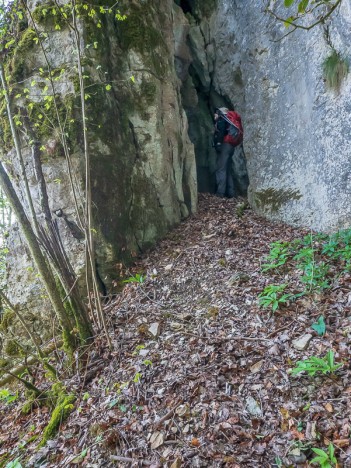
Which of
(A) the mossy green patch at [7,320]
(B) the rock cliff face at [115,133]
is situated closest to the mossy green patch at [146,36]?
(B) the rock cliff face at [115,133]

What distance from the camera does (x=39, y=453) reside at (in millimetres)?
2924

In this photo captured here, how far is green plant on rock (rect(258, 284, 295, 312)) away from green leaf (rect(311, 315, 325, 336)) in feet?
1.37

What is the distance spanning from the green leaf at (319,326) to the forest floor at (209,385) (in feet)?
0.13

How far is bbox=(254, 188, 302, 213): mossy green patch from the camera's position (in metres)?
6.18

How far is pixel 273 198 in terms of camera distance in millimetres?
6504

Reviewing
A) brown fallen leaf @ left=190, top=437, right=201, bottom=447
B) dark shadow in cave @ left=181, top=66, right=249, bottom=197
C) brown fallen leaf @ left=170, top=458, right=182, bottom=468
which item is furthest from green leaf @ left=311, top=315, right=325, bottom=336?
dark shadow in cave @ left=181, top=66, right=249, bottom=197

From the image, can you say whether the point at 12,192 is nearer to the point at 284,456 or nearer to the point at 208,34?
the point at 284,456

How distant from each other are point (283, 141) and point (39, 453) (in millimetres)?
6001

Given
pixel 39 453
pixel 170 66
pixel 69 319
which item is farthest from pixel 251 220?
pixel 39 453

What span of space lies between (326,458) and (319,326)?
50.3 inches

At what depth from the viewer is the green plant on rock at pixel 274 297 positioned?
3.63 meters

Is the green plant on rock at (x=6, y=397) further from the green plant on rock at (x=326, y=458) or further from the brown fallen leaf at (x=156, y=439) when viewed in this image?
the green plant on rock at (x=326, y=458)

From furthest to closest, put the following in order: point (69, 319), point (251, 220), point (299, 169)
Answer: point (251, 220) → point (299, 169) → point (69, 319)

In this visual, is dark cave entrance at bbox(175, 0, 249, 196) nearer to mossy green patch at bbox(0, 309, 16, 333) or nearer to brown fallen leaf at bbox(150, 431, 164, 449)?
mossy green patch at bbox(0, 309, 16, 333)
